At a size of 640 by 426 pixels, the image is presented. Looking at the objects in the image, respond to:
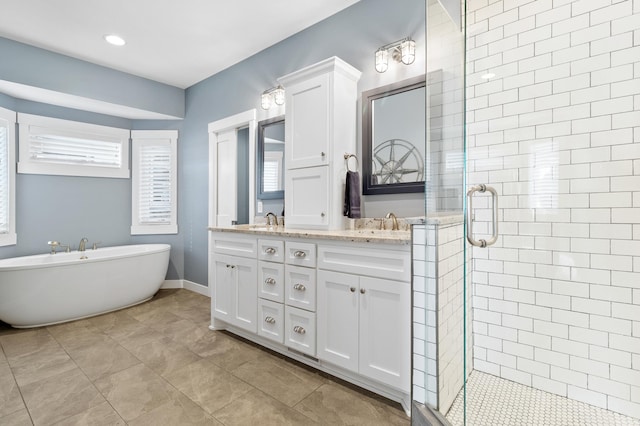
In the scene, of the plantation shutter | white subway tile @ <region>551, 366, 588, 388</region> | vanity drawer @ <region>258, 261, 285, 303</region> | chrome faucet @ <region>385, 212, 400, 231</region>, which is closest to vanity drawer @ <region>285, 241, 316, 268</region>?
vanity drawer @ <region>258, 261, 285, 303</region>

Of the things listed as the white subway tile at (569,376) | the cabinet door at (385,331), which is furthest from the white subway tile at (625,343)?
the cabinet door at (385,331)

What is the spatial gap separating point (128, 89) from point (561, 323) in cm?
473

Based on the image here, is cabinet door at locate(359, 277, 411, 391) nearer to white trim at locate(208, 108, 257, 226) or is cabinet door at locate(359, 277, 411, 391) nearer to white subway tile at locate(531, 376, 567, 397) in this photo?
white subway tile at locate(531, 376, 567, 397)

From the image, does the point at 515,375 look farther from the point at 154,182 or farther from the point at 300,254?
the point at 154,182

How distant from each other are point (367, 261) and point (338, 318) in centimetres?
43

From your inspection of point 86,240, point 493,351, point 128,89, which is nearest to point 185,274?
point 86,240

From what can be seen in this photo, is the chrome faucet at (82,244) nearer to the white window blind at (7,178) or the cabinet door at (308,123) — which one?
the white window blind at (7,178)

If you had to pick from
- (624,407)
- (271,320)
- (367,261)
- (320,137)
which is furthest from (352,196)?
(624,407)

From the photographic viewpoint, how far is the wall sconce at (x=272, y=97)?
301 cm

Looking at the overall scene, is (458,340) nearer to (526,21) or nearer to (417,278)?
(417,278)

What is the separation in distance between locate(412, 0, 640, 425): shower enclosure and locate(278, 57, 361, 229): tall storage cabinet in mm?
848

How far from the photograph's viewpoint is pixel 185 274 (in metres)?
4.29

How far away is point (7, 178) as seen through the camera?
3281 mm

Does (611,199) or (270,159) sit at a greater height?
(270,159)
